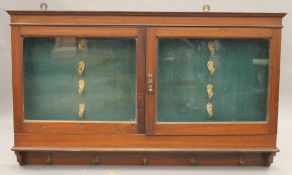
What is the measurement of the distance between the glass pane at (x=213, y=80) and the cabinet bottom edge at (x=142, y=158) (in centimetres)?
23

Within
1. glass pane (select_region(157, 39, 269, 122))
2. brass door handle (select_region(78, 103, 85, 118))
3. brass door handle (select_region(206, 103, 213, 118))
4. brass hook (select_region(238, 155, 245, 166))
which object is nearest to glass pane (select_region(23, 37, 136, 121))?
brass door handle (select_region(78, 103, 85, 118))

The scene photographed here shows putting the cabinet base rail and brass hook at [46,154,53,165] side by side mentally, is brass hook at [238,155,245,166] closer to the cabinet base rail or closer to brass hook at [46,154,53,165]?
the cabinet base rail

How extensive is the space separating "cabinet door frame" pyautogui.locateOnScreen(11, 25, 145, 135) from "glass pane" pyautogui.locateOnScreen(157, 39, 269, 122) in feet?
0.43

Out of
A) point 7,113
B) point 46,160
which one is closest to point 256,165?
point 46,160

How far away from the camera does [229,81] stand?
3016mm

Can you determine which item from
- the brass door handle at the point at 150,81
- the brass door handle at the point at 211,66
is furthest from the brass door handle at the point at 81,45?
the brass door handle at the point at 211,66

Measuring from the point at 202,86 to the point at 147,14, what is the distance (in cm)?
57

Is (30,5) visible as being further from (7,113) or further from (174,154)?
(174,154)

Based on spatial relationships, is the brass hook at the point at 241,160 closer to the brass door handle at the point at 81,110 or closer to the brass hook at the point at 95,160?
the brass hook at the point at 95,160

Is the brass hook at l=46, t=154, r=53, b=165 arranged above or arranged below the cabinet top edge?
below

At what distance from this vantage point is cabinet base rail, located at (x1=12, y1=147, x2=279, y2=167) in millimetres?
3012

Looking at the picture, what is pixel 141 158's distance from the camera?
303 centimetres

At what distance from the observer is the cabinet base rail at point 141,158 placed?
9.88ft

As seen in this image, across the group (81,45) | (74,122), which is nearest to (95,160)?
(74,122)
